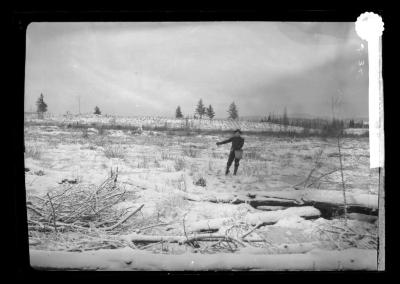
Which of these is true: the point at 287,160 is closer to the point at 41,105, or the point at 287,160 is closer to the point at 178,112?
the point at 178,112

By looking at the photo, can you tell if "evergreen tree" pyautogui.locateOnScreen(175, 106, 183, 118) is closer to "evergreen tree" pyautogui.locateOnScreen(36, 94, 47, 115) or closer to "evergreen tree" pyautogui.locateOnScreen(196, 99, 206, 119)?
"evergreen tree" pyautogui.locateOnScreen(196, 99, 206, 119)

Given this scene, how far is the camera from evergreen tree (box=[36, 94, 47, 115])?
2.80m

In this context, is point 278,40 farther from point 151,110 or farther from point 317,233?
point 317,233

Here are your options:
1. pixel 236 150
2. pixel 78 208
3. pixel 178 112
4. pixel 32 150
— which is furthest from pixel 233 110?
pixel 32 150

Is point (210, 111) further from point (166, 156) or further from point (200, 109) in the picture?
point (166, 156)

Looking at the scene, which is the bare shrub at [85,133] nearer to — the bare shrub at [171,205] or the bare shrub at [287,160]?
the bare shrub at [171,205]

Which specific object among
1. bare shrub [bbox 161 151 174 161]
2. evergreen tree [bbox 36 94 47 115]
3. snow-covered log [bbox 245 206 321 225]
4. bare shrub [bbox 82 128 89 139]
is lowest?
snow-covered log [bbox 245 206 321 225]

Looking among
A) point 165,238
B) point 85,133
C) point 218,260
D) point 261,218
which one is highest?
point 85,133

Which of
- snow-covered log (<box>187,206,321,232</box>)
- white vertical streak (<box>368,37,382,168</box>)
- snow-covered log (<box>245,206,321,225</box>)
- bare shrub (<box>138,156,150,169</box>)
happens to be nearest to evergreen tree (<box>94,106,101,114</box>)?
bare shrub (<box>138,156,150,169</box>)

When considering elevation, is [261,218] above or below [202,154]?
below

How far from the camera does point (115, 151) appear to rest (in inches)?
112

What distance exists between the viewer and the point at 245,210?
9.21ft

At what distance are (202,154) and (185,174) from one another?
0.60ft
